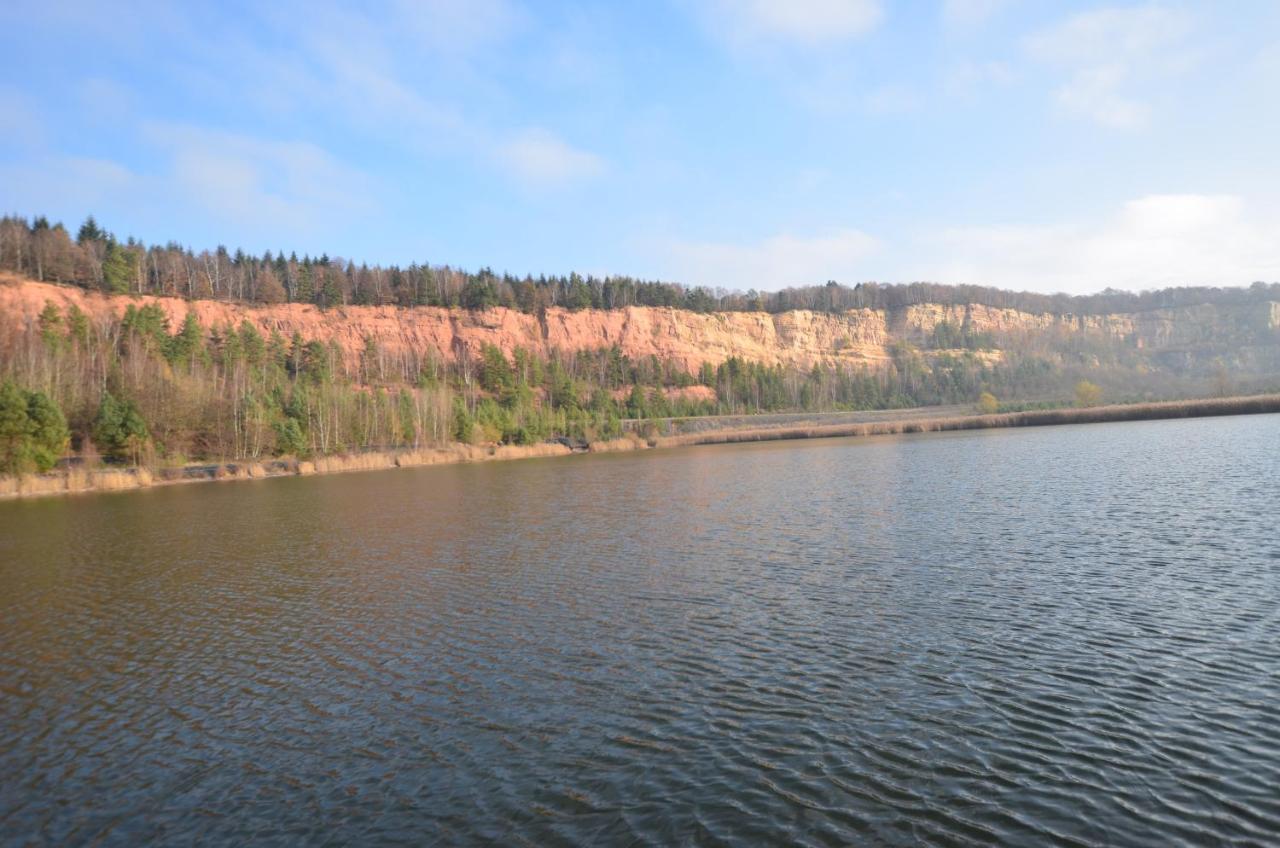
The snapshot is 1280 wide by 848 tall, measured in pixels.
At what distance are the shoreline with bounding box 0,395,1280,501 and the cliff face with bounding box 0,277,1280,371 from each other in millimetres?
27921

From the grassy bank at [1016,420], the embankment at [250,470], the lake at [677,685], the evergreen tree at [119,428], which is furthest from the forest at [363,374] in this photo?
the lake at [677,685]

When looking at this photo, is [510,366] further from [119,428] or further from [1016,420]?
[1016,420]

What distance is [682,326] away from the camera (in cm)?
11375

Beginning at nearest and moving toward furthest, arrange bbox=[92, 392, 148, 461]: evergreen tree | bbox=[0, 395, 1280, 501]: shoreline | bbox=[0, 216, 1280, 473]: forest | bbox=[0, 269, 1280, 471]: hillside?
bbox=[0, 395, 1280, 501]: shoreline → bbox=[92, 392, 148, 461]: evergreen tree → bbox=[0, 216, 1280, 473]: forest → bbox=[0, 269, 1280, 471]: hillside

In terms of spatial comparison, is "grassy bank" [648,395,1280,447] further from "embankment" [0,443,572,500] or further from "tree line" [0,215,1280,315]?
"tree line" [0,215,1280,315]

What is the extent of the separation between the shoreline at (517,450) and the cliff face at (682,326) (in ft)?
91.6

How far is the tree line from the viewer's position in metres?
75.9

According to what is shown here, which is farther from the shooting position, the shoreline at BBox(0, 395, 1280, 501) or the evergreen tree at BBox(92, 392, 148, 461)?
the evergreen tree at BBox(92, 392, 148, 461)

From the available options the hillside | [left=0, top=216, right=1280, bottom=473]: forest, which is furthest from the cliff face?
[left=0, top=216, right=1280, bottom=473]: forest

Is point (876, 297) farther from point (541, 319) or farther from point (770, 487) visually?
point (770, 487)

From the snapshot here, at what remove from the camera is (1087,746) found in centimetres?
700

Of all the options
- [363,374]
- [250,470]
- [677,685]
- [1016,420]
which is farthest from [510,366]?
[677,685]

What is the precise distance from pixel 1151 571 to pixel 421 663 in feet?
40.5

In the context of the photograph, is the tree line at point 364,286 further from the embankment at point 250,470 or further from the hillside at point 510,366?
the embankment at point 250,470
